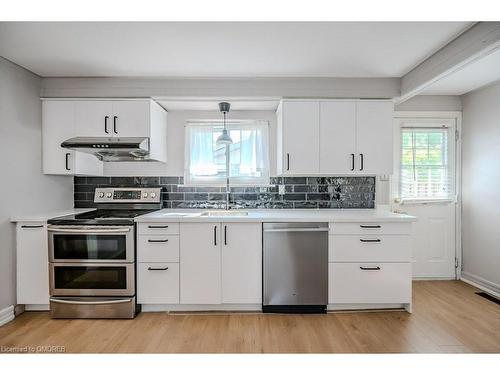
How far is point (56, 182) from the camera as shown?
307 cm

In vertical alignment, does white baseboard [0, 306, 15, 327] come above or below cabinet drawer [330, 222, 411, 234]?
below

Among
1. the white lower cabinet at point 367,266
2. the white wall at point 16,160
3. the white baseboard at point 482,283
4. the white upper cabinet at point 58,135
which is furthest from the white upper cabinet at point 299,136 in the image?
the white wall at point 16,160

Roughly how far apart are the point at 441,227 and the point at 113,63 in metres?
4.02

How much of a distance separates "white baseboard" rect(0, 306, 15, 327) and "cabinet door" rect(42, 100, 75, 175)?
1.27 metres

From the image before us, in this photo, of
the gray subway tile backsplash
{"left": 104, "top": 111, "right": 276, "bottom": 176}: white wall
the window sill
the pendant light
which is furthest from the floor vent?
the pendant light

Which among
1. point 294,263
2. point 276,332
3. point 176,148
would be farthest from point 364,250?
point 176,148

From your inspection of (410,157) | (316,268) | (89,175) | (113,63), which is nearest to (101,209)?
(89,175)

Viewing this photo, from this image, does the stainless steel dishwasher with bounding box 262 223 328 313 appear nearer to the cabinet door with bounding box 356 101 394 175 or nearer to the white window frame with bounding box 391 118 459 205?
Result: the cabinet door with bounding box 356 101 394 175

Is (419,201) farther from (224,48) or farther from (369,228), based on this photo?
(224,48)

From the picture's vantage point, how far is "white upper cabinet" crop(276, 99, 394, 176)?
2.88m

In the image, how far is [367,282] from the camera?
2.60 m

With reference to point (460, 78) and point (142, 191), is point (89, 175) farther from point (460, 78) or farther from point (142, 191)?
point (460, 78)

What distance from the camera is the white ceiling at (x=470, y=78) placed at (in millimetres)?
2564

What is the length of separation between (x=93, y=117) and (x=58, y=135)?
15.7 inches
